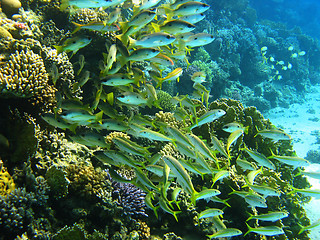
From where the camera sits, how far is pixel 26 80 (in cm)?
339

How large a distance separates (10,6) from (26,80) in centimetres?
381

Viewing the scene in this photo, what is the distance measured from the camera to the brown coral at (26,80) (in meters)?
3.21

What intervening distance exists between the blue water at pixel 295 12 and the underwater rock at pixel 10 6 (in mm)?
45845

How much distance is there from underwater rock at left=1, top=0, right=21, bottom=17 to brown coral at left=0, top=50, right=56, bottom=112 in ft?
8.72

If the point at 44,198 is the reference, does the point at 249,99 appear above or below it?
above

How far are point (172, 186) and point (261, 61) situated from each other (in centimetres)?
1967

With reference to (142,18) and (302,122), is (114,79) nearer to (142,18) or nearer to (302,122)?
(142,18)

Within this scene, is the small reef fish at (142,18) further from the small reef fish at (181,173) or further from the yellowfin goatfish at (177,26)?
the small reef fish at (181,173)

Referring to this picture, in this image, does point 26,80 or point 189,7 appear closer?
point 26,80

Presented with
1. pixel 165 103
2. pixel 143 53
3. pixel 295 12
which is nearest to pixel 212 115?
pixel 143 53

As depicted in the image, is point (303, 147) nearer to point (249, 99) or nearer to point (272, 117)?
point (272, 117)

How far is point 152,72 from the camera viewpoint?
4.23 metres

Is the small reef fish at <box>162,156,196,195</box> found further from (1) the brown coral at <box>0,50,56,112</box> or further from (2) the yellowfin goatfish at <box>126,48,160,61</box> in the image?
(1) the brown coral at <box>0,50,56,112</box>

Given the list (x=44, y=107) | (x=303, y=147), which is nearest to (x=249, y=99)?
(x=303, y=147)
